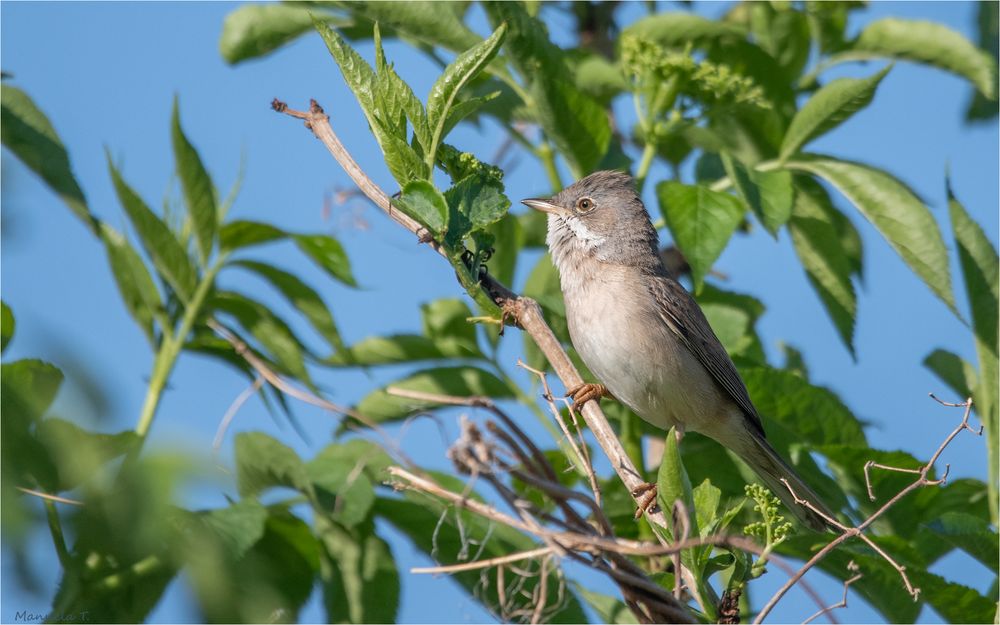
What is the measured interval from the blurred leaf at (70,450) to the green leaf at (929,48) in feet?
12.4

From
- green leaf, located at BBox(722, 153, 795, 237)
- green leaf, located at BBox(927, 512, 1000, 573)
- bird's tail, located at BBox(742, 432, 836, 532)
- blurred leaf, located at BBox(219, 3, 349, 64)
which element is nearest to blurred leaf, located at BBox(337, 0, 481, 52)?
blurred leaf, located at BBox(219, 3, 349, 64)

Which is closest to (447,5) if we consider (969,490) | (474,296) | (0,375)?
(474,296)

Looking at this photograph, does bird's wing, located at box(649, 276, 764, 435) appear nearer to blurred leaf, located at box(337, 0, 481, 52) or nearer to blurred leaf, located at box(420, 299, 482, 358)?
blurred leaf, located at box(420, 299, 482, 358)

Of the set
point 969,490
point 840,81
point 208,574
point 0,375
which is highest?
point 840,81

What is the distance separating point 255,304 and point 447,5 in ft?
4.60

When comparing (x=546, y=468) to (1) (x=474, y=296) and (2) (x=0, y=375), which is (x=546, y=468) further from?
(2) (x=0, y=375)

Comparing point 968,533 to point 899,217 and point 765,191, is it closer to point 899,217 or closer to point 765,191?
point 899,217

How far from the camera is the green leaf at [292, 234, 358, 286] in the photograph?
422 cm

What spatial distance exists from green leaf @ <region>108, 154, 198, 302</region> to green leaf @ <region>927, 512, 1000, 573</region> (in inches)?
107

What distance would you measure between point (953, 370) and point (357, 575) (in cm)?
243

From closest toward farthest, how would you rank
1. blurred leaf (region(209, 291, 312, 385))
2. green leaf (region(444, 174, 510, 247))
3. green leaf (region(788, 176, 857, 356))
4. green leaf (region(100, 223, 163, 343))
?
green leaf (region(444, 174, 510, 247)) < green leaf (region(100, 223, 163, 343)) < blurred leaf (region(209, 291, 312, 385)) < green leaf (region(788, 176, 857, 356))

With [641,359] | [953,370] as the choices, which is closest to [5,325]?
[641,359]

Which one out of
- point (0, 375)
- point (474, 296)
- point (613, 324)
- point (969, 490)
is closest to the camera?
point (474, 296)

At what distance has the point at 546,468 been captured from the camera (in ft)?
6.59
